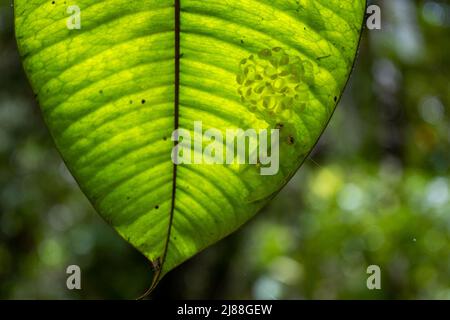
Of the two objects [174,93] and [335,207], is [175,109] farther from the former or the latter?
[335,207]

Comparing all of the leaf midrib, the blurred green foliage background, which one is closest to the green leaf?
the leaf midrib

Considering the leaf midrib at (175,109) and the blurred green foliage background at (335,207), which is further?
the blurred green foliage background at (335,207)

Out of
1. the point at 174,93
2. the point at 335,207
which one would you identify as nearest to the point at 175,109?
the point at 174,93

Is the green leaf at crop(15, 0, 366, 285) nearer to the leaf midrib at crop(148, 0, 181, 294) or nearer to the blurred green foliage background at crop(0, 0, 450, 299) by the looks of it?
the leaf midrib at crop(148, 0, 181, 294)

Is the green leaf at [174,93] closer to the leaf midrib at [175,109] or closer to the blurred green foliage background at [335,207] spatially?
the leaf midrib at [175,109]

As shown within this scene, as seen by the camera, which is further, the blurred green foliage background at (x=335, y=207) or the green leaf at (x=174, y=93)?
the blurred green foliage background at (x=335, y=207)

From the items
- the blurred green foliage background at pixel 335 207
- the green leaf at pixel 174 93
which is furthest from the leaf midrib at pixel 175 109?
the blurred green foliage background at pixel 335 207
